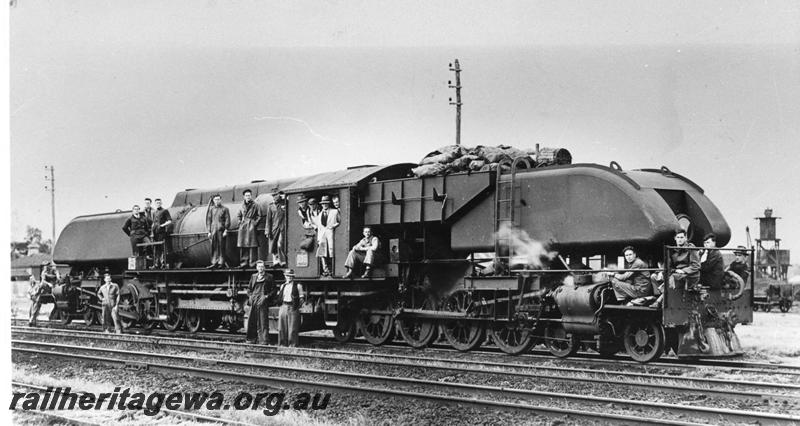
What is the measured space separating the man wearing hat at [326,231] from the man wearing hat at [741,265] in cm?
751

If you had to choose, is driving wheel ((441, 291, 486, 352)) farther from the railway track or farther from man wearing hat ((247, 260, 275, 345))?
man wearing hat ((247, 260, 275, 345))

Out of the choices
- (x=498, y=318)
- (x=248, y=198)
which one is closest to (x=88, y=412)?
(x=498, y=318)

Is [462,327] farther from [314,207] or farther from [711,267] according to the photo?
[711,267]

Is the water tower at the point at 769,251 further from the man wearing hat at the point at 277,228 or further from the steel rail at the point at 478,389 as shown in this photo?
the steel rail at the point at 478,389

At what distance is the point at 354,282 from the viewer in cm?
1611

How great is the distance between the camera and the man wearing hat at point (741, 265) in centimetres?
1284

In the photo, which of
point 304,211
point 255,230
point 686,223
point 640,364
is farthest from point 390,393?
point 255,230

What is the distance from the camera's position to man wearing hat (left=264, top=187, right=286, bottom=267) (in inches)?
692

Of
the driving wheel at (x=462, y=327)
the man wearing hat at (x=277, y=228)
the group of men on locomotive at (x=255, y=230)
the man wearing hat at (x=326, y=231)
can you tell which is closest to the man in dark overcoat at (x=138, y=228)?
the group of men on locomotive at (x=255, y=230)

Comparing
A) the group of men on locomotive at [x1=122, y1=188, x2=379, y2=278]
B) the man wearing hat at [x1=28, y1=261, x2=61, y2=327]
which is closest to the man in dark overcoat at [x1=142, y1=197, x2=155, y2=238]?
the group of men on locomotive at [x1=122, y1=188, x2=379, y2=278]

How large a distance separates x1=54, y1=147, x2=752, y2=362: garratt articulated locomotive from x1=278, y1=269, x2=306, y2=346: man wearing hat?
0.66 m

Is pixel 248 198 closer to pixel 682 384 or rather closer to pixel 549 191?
pixel 549 191

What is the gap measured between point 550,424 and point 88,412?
5.54 m

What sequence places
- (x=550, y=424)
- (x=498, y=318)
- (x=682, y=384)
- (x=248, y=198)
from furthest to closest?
(x=248, y=198)
(x=498, y=318)
(x=682, y=384)
(x=550, y=424)
